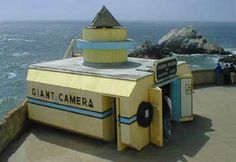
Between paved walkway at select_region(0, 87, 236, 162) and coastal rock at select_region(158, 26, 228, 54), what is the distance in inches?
2219

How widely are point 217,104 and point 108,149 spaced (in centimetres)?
612

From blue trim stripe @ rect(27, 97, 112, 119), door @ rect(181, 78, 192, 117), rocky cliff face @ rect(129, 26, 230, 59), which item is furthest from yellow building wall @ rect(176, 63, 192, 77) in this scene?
rocky cliff face @ rect(129, 26, 230, 59)

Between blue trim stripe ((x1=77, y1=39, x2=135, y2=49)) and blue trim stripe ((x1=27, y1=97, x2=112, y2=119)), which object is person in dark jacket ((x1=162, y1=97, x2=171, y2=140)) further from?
blue trim stripe ((x1=77, y1=39, x2=135, y2=49))

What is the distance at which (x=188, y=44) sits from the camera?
7044 cm

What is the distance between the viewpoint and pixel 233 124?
1256 cm

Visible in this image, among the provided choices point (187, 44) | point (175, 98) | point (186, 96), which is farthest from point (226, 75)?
point (187, 44)

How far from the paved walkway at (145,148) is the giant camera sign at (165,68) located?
184cm

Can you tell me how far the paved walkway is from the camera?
10.1 meters

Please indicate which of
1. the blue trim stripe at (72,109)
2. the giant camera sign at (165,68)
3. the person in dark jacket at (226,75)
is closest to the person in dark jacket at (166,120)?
the giant camera sign at (165,68)

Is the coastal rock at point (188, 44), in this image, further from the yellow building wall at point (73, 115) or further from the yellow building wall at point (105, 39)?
the yellow building wall at point (73, 115)

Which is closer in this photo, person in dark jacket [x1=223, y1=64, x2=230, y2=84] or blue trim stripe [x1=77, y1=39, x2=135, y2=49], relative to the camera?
blue trim stripe [x1=77, y1=39, x2=135, y2=49]

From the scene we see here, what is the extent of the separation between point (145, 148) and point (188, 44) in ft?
202

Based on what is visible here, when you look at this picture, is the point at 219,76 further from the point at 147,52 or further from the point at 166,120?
the point at 147,52

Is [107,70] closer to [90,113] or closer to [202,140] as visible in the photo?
[90,113]
